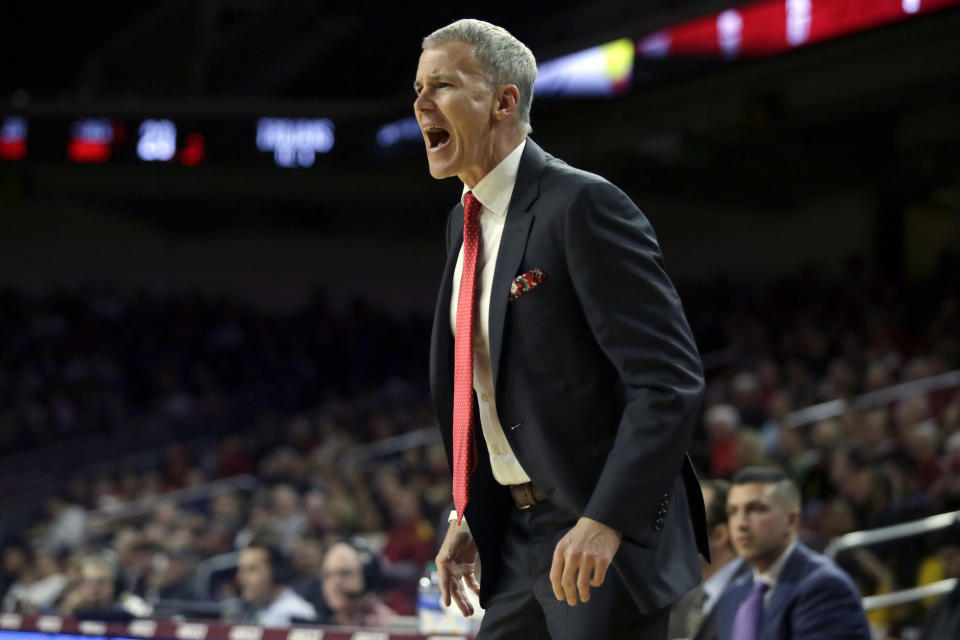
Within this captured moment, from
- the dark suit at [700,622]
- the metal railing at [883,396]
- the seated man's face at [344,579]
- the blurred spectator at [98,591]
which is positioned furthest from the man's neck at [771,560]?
the metal railing at [883,396]

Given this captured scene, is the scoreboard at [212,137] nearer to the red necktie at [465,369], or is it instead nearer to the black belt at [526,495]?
the red necktie at [465,369]

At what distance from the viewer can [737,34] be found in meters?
9.20

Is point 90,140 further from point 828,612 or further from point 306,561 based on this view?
point 828,612

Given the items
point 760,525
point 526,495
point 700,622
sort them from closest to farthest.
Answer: point 526,495
point 760,525
point 700,622

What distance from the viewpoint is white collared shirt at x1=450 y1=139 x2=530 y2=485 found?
195 centimetres

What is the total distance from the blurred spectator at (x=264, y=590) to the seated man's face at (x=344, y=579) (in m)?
0.11

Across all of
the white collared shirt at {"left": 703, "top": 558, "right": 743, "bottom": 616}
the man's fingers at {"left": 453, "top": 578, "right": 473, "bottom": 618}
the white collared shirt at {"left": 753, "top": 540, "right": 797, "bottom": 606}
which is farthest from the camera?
the white collared shirt at {"left": 703, "top": 558, "right": 743, "bottom": 616}

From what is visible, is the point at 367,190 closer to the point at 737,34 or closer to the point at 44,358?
the point at 44,358

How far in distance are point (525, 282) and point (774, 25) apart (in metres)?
7.48

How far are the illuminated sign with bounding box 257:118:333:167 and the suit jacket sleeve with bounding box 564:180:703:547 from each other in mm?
11748

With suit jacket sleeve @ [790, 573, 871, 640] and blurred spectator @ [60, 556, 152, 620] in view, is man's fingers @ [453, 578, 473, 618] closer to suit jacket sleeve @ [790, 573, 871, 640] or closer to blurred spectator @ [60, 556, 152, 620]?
suit jacket sleeve @ [790, 573, 871, 640]

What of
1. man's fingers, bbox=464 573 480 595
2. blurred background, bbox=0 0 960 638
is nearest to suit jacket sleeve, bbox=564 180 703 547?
man's fingers, bbox=464 573 480 595

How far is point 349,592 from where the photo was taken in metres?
4.92

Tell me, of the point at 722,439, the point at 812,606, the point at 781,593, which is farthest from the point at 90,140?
the point at 812,606
